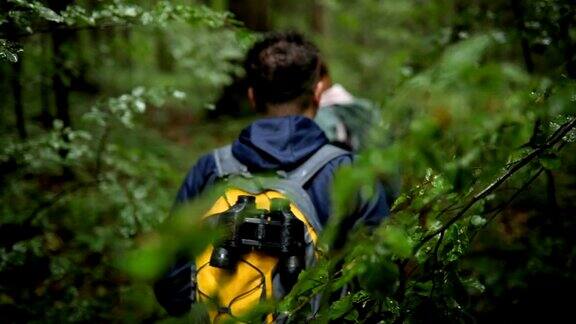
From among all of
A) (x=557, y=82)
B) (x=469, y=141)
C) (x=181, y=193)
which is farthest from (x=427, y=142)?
(x=181, y=193)

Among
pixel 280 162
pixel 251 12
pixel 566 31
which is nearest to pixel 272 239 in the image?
pixel 280 162

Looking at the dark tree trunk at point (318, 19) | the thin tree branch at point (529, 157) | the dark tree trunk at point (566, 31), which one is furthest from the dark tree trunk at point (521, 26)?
the dark tree trunk at point (318, 19)

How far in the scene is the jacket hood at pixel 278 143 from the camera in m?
2.04

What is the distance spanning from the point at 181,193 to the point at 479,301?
1729 mm

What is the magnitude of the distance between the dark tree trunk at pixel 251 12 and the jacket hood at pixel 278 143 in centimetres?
Answer: 528

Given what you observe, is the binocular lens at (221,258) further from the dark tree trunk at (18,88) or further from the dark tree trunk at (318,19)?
the dark tree trunk at (318,19)

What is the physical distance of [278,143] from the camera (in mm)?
2098

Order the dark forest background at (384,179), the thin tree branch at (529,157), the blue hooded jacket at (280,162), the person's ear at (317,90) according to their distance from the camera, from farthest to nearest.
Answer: the person's ear at (317,90) < the blue hooded jacket at (280,162) < the thin tree branch at (529,157) < the dark forest background at (384,179)

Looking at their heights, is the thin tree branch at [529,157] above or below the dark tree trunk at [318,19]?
above

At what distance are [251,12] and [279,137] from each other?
5.52m

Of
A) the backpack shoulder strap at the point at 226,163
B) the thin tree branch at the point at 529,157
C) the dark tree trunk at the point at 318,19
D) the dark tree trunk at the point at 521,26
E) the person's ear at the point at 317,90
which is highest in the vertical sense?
the dark tree trunk at the point at 521,26

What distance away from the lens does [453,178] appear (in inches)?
33.0

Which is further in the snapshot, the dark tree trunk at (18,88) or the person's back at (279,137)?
the dark tree trunk at (18,88)

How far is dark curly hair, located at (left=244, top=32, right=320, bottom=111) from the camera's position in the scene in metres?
2.33
